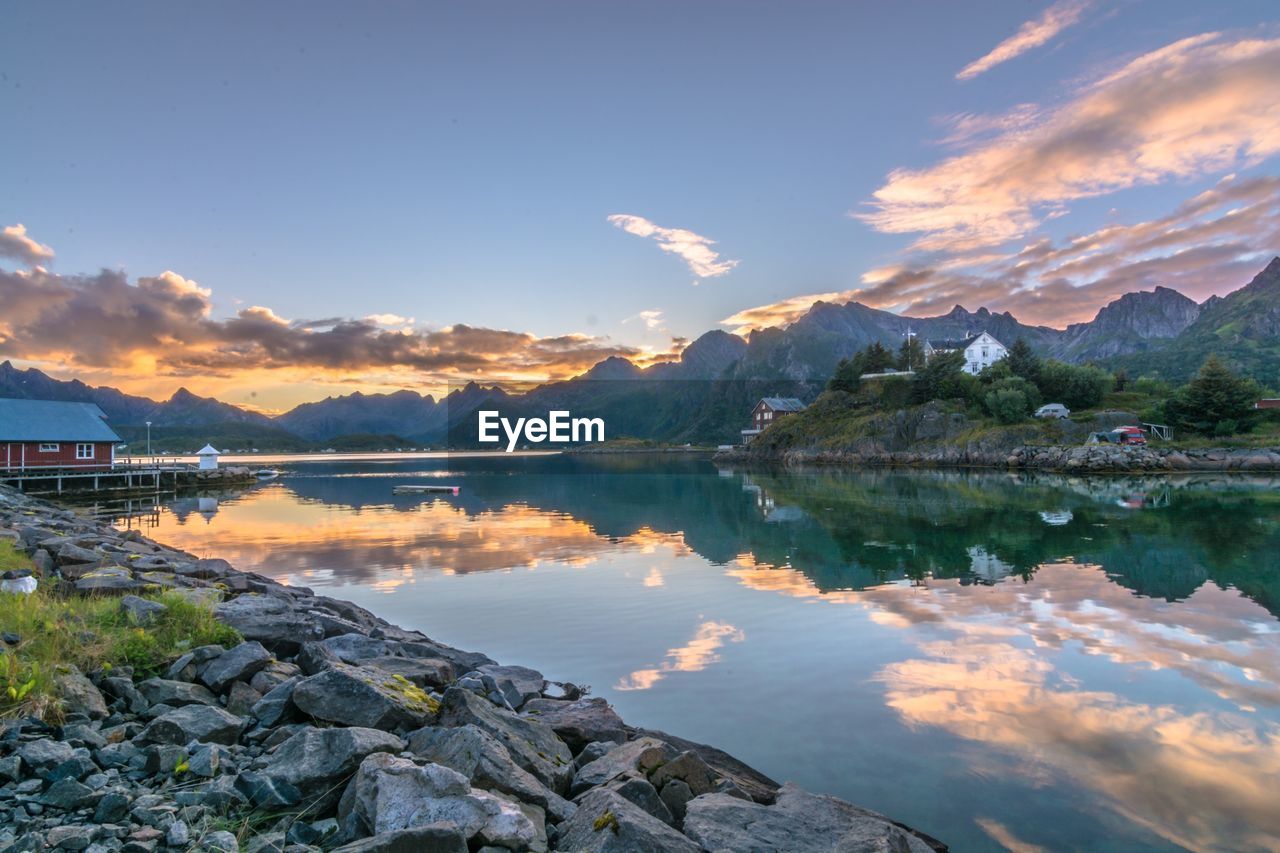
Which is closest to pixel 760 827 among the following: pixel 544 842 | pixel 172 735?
pixel 544 842

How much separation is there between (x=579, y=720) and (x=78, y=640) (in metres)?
6.89

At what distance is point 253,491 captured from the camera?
8244 cm

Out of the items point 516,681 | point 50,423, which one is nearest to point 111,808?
point 516,681

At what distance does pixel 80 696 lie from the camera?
728 cm

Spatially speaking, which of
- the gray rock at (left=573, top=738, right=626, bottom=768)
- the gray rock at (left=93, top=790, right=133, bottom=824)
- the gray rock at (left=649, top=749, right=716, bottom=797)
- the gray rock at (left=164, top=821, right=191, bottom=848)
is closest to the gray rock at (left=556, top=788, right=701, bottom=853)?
the gray rock at (left=649, top=749, right=716, bottom=797)

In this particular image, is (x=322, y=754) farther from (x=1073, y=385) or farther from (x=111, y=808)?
(x=1073, y=385)

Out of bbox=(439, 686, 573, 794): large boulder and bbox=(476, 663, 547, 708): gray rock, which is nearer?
bbox=(439, 686, 573, 794): large boulder

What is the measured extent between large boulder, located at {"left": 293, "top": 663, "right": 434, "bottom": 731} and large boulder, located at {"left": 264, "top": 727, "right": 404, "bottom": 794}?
2.36ft

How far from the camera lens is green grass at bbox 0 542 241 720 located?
703 centimetres

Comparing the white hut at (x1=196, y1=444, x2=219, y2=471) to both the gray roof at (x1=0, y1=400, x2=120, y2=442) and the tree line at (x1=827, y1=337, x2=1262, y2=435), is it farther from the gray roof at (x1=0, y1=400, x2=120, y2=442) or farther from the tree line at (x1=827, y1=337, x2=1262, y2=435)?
the tree line at (x1=827, y1=337, x2=1262, y2=435)

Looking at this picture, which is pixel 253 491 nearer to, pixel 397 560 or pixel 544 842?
pixel 397 560

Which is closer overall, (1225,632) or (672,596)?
(1225,632)

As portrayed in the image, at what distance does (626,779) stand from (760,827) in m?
1.51

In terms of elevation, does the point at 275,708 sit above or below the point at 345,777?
above
